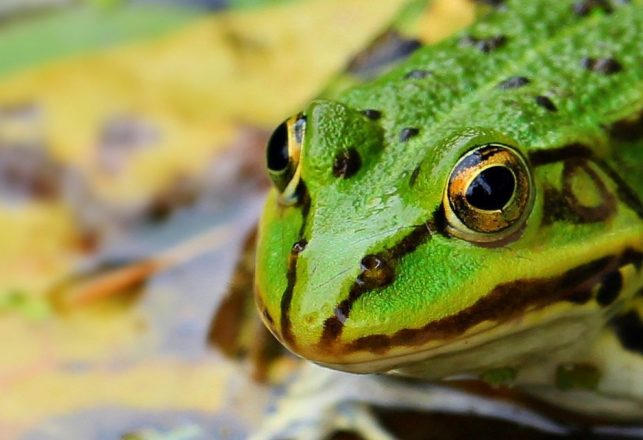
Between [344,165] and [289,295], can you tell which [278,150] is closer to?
[344,165]

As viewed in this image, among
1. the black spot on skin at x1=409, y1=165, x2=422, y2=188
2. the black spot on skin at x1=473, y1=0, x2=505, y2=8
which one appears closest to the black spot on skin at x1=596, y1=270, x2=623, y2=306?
the black spot on skin at x1=409, y1=165, x2=422, y2=188

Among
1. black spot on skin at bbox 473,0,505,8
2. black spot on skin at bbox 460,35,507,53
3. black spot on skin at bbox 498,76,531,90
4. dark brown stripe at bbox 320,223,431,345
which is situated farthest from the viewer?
black spot on skin at bbox 473,0,505,8

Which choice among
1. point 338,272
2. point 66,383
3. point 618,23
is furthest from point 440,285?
point 66,383

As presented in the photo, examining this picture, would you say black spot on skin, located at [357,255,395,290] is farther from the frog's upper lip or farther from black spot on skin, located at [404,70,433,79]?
black spot on skin, located at [404,70,433,79]

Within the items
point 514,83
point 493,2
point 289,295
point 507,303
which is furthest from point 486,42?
point 289,295

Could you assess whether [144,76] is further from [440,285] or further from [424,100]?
[440,285]

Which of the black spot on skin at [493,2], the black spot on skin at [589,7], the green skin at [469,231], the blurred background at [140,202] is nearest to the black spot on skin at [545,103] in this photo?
the green skin at [469,231]
